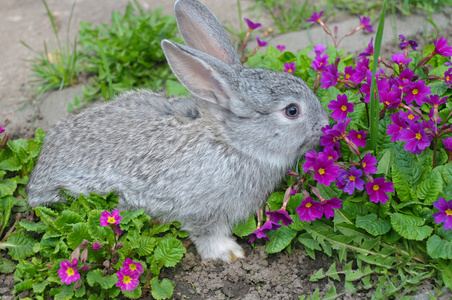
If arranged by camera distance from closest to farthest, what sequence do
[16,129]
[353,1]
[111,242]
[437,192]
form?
[437,192], [111,242], [16,129], [353,1]

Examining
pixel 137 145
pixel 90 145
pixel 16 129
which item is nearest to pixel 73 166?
pixel 90 145

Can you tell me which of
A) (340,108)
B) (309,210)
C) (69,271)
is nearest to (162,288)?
(69,271)

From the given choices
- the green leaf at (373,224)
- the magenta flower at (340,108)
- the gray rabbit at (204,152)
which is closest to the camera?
the green leaf at (373,224)

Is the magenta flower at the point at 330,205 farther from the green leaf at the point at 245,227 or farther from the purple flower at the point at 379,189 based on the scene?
the green leaf at the point at 245,227

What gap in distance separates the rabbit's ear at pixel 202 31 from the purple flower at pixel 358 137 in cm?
129

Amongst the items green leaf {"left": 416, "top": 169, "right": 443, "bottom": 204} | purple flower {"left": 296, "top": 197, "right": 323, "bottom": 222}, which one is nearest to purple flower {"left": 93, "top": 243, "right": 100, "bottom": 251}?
purple flower {"left": 296, "top": 197, "right": 323, "bottom": 222}

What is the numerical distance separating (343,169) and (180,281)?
1659mm

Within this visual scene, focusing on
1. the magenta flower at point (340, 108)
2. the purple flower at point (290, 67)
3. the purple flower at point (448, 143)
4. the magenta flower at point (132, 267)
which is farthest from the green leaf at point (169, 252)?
the purple flower at point (448, 143)

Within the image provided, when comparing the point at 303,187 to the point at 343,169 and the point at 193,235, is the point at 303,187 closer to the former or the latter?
the point at 343,169

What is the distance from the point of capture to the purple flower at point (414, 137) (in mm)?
3756

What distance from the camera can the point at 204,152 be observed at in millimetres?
4320

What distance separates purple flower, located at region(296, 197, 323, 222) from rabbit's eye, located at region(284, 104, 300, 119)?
78 centimetres

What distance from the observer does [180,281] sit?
14.0 feet

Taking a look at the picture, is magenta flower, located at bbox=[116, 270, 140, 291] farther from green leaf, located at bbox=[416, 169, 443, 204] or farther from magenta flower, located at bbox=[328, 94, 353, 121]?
green leaf, located at bbox=[416, 169, 443, 204]
